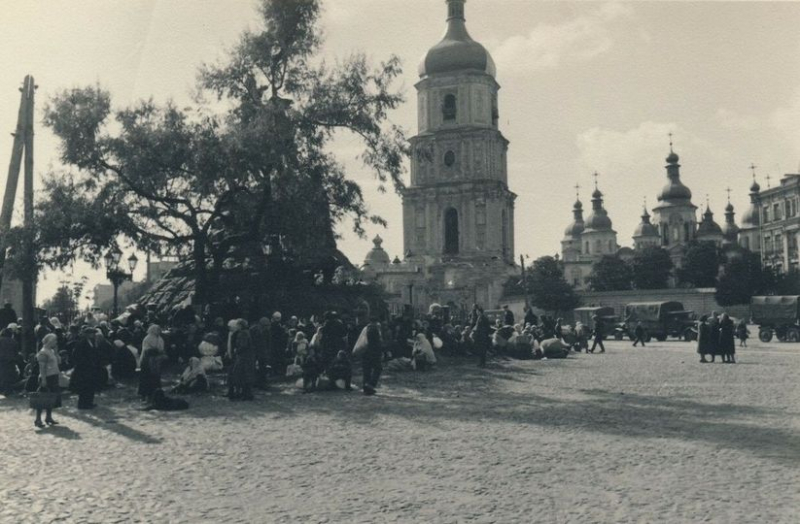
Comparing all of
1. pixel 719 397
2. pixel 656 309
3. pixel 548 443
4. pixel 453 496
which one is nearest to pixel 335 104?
pixel 719 397

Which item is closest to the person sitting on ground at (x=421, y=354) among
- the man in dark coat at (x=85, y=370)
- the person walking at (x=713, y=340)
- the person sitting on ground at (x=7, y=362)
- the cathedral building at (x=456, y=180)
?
the person walking at (x=713, y=340)

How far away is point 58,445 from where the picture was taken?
11352 mm

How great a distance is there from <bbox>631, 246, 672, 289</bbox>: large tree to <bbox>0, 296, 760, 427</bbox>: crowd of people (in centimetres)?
7047

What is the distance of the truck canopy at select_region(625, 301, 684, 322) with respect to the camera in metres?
47.3

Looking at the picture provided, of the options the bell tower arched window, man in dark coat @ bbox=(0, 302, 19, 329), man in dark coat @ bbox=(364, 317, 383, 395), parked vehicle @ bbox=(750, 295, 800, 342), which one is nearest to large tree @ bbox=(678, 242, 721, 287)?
the bell tower arched window

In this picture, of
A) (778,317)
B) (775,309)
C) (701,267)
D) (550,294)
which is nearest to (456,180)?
(550,294)

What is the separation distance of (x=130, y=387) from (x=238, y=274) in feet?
33.1

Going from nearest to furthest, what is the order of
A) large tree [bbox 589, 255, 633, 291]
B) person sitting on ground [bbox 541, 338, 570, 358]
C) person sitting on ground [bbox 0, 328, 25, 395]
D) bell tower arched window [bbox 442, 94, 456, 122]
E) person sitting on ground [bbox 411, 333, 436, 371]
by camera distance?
1. person sitting on ground [bbox 0, 328, 25, 395]
2. person sitting on ground [bbox 411, 333, 436, 371]
3. person sitting on ground [bbox 541, 338, 570, 358]
4. bell tower arched window [bbox 442, 94, 456, 122]
5. large tree [bbox 589, 255, 633, 291]

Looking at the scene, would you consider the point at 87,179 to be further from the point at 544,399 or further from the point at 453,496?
the point at 453,496

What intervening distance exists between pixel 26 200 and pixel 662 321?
3589 cm

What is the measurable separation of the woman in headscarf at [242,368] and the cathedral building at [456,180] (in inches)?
2857

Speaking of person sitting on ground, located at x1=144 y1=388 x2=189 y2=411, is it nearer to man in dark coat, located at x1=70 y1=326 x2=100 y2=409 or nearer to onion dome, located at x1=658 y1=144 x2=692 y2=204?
man in dark coat, located at x1=70 y1=326 x2=100 y2=409

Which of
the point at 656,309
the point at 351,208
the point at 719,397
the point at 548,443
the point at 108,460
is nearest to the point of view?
the point at 108,460

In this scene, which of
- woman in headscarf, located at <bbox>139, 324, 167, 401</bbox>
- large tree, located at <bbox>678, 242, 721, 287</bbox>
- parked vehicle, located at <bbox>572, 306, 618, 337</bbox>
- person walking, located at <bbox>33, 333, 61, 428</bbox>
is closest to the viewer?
person walking, located at <bbox>33, 333, 61, 428</bbox>
